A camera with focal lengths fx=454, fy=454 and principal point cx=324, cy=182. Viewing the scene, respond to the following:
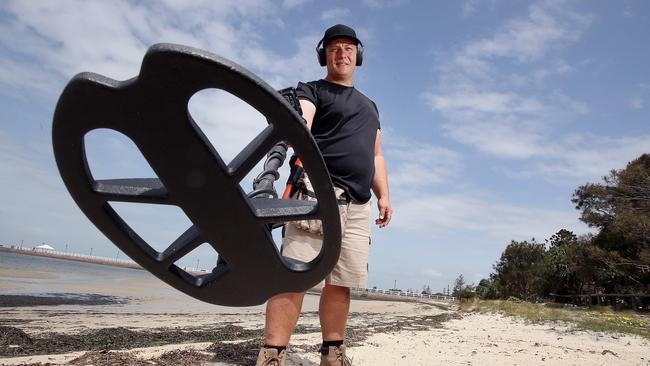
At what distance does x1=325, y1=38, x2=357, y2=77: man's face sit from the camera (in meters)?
2.70

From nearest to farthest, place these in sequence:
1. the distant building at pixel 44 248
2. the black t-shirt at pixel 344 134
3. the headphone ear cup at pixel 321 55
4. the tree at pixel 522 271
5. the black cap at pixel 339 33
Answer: the black t-shirt at pixel 344 134 → the black cap at pixel 339 33 → the headphone ear cup at pixel 321 55 → the tree at pixel 522 271 → the distant building at pixel 44 248

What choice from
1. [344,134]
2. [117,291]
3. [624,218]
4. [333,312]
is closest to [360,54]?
[344,134]

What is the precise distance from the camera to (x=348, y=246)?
2.61 metres

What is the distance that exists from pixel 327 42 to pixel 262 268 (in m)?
1.75

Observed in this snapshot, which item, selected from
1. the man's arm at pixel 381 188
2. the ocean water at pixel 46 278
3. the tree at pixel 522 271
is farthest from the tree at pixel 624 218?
the ocean water at pixel 46 278

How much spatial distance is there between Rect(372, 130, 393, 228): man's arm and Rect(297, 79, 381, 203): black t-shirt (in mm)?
357

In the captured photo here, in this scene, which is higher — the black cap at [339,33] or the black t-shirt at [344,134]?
the black cap at [339,33]

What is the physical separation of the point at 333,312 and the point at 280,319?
385mm

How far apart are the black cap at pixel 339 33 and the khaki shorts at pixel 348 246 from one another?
38.8 inches

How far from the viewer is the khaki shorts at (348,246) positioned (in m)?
2.41

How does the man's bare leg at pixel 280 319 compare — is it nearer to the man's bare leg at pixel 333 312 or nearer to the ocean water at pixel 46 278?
the man's bare leg at pixel 333 312

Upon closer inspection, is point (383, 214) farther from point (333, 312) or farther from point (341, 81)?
point (341, 81)

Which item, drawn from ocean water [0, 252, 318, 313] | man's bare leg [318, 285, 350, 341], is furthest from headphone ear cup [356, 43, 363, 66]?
ocean water [0, 252, 318, 313]

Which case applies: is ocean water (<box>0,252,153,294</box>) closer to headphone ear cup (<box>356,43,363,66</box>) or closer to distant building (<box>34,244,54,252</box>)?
headphone ear cup (<box>356,43,363,66</box>)
